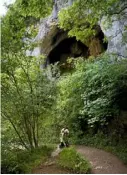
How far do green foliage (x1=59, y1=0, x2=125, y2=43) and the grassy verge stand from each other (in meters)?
3.76

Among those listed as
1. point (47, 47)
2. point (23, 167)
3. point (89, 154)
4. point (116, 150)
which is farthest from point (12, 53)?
point (47, 47)

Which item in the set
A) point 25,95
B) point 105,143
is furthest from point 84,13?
point 105,143

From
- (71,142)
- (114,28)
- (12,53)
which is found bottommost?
(71,142)

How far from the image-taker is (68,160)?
8.05 metres

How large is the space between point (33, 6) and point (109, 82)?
588 cm

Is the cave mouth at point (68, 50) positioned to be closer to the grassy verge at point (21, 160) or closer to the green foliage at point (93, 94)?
the green foliage at point (93, 94)

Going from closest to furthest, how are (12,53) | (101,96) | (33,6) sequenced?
(33,6), (12,53), (101,96)

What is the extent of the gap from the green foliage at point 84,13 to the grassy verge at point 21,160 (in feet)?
12.3

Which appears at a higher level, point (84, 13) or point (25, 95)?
point (84, 13)

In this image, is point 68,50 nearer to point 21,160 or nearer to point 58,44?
point 58,44

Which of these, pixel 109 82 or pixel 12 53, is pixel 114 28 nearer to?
pixel 109 82

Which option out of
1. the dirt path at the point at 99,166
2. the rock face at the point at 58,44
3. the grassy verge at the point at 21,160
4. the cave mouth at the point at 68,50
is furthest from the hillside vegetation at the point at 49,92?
the cave mouth at the point at 68,50

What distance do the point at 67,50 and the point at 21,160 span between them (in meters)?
13.6

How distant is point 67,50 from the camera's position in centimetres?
2089
